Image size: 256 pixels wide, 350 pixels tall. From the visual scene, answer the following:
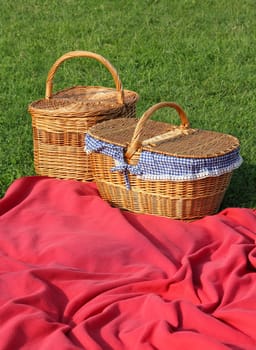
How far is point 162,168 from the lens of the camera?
399cm

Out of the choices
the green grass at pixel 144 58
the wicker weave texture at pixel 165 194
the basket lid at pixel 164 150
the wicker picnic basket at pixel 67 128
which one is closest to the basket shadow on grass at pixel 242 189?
the green grass at pixel 144 58

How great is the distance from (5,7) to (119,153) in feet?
16.7

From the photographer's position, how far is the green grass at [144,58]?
18.6 feet

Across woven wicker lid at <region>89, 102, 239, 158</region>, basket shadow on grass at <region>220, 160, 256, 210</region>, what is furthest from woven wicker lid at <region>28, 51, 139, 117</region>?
basket shadow on grass at <region>220, 160, 256, 210</region>

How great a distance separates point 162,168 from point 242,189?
867 millimetres

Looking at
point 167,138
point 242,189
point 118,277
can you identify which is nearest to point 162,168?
point 167,138

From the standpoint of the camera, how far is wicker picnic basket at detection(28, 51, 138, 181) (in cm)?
460

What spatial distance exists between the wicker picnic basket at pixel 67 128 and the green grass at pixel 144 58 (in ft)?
0.94

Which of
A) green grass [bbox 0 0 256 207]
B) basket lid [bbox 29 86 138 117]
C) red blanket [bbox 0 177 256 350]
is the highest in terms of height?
basket lid [bbox 29 86 138 117]

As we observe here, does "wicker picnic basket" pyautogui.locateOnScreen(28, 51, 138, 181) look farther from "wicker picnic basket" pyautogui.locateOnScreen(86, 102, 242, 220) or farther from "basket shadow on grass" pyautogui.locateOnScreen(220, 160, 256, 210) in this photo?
"basket shadow on grass" pyautogui.locateOnScreen(220, 160, 256, 210)

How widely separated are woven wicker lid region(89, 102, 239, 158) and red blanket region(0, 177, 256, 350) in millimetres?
370

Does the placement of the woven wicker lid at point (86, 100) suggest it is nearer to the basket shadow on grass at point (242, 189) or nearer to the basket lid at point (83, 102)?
the basket lid at point (83, 102)

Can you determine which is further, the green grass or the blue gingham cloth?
the green grass

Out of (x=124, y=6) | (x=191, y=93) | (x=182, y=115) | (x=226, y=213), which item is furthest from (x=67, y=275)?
(x=124, y=6)
